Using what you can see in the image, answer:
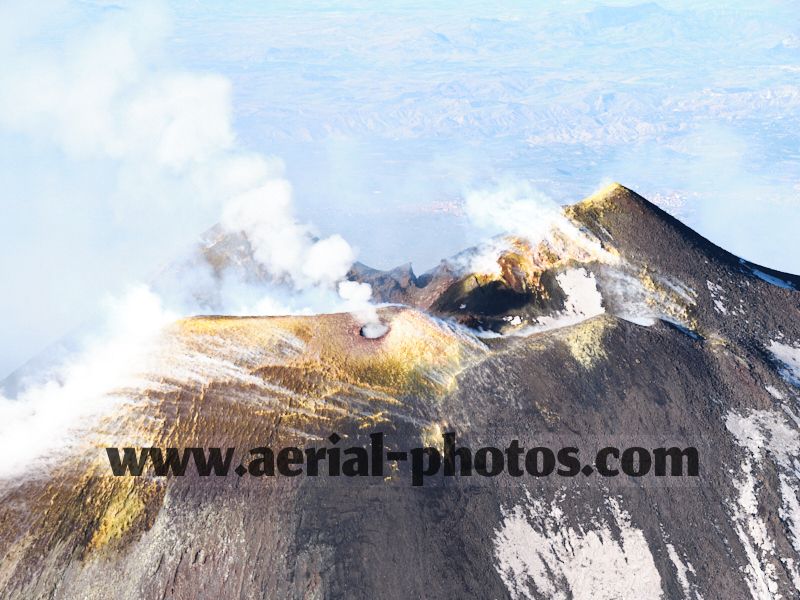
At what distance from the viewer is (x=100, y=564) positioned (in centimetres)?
4331

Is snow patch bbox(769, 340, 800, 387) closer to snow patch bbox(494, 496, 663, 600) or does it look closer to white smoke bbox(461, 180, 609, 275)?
white smoke bbox(461, 180, 609, 275)

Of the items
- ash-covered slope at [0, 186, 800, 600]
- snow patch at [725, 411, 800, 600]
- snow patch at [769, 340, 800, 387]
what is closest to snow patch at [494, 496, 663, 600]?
ash-covered slope at [0, 186, 800, 600]

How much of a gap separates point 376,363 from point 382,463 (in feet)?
31.0

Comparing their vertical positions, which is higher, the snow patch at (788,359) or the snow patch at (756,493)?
the snow patch at (788,359)

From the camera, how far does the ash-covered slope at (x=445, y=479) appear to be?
43969mm

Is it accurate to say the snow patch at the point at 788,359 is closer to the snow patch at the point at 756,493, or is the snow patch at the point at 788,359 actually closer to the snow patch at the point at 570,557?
the snow patch at the point at 756,493

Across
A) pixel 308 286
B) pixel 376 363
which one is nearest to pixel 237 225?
pixel 308 286

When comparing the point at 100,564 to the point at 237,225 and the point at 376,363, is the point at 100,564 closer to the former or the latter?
the point at 376,363

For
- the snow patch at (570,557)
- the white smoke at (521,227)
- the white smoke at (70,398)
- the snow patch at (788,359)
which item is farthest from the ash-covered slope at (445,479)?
the white smoke at (521,227)

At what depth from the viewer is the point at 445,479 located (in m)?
49.6

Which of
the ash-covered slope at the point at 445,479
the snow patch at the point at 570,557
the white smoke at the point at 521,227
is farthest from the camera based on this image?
the white smoke at the point at 521,227

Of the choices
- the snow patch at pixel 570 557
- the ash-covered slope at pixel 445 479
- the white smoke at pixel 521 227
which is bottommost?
the snow patch at pixel 570 557

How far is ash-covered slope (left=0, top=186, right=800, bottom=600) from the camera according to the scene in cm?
4397

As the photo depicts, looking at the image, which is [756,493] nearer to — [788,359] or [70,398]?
[788,359]
